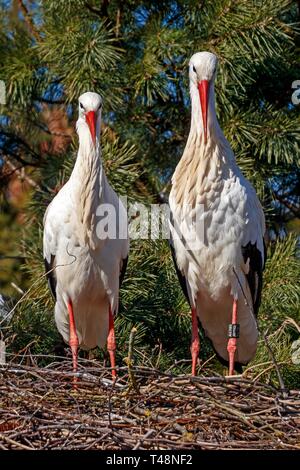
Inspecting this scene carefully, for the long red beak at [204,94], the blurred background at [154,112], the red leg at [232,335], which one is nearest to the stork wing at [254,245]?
the red leg at [232,335]

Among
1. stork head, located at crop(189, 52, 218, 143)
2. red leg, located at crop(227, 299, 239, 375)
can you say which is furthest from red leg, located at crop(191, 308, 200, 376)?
stork head, located at crop(189, 52, 218, 143)

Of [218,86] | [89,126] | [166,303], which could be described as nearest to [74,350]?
[166,303]

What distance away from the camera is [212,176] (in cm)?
556

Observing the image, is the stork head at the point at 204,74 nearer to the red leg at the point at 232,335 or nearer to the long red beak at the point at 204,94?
the long red beak at the point at 204,94

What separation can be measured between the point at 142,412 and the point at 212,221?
1352mm

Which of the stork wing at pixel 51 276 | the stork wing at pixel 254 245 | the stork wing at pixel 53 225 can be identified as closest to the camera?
the stork wing at pixel 254 245

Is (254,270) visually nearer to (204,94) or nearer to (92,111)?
(204,94)

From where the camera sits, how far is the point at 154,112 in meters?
7.23

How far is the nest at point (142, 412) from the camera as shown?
423 centimetres

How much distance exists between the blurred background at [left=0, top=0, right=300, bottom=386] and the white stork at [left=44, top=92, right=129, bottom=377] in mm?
213

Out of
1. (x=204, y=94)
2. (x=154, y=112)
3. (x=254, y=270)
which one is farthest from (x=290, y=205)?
(x=204, y=94)

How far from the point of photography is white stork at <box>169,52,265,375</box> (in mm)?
5543

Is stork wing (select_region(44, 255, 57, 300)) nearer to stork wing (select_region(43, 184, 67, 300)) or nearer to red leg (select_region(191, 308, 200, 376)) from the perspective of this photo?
stork wing (select_region(43, 184, 67, 300))

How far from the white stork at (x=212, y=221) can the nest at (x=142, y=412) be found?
2.98ft
